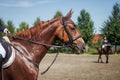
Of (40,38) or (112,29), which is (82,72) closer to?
(40,38)

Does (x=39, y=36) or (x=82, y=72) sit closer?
(x=39, y=36)

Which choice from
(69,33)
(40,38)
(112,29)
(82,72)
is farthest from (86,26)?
(40,38)

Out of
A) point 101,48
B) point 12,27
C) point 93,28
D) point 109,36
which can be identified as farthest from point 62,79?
point 12,27

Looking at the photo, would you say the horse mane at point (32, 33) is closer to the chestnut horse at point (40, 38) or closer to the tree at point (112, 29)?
the chestnut horse at point (40, 38)

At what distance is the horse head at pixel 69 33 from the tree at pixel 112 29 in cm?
3691

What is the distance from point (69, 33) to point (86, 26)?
49225 millimetres

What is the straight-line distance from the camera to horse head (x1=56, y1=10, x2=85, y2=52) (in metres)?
5.90

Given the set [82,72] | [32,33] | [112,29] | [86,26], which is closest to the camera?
[32,33]

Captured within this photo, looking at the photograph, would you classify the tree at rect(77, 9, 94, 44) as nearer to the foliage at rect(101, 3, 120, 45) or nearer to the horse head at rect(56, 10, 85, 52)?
the foliage at rect(101, 3, 120, 45)

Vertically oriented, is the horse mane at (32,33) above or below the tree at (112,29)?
below

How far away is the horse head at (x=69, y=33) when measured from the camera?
5902mm

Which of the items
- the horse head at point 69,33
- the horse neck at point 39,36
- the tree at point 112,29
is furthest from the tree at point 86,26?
the horse neck at point 39,36

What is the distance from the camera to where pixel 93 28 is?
182 ft

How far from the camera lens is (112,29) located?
1672 inches
